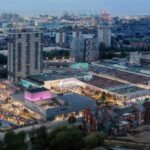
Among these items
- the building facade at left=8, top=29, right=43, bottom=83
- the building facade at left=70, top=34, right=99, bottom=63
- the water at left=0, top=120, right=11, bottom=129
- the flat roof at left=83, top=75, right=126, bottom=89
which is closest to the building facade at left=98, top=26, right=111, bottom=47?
the building facade at left=70, top=34, right=99, bottom=63

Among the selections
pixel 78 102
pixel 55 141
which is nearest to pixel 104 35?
pixel 78 102

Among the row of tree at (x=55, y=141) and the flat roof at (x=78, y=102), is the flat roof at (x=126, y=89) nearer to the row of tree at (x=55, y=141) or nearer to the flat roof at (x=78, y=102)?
the flat roof at (x=78, y=102)

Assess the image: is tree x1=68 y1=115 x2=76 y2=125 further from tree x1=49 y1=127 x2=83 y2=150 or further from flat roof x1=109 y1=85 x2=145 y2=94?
flat roof x1=109 y1=85 x2=145 y2=94

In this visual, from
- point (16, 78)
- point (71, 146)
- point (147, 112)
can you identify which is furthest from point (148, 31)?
point (71, 146)

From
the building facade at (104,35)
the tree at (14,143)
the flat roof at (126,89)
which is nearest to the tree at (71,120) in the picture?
the tree at (14,143)

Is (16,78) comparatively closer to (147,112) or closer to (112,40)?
(147,112)
